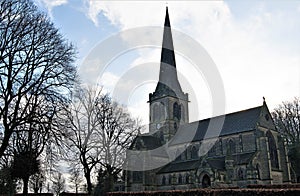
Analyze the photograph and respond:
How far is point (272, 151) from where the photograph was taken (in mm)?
38844

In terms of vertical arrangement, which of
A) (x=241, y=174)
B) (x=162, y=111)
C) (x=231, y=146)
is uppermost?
(x=162, y=111)

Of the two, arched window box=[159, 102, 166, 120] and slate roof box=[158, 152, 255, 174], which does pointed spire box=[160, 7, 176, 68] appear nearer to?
arched window box=[159, 102, 166, 120]

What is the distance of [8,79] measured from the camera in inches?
683

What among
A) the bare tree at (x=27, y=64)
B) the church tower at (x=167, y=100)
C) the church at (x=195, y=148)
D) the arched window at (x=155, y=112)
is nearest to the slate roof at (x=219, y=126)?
the church at (x=195, y=148)

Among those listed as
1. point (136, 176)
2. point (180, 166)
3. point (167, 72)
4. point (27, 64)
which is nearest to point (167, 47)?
point (167, 72)

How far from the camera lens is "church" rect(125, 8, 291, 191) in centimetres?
3594

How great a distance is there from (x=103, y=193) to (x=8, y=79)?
746 inches

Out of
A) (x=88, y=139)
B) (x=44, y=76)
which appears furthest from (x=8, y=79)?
(x=88, y=139)

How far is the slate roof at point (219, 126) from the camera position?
39438 mm

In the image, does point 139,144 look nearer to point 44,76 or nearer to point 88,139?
point 88,139

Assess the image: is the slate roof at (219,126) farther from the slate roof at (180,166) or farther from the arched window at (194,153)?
the slate roof at (180,166)

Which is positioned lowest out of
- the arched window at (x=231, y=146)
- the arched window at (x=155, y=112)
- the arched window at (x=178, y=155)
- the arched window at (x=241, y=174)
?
the arched window at (x=241, y=174)

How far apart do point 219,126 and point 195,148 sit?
487 cm

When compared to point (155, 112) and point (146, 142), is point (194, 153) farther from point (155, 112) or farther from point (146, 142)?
point (155, 112)
